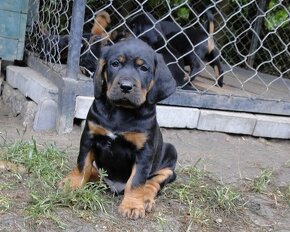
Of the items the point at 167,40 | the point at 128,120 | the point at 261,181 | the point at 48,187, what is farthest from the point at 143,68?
the point at 167,40

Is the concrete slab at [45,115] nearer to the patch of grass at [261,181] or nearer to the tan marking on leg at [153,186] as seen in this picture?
the tan marking on leg at [153,186]

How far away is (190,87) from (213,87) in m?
0.42

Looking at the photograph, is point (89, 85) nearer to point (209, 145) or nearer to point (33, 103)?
point (33, 103)

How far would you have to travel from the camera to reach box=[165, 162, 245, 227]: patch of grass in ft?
8.58

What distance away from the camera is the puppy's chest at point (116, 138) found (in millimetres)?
2543

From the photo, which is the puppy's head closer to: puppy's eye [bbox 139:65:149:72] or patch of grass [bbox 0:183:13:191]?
puppy's eye [bbox 139:65:149:72]

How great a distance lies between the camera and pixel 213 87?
477 cm

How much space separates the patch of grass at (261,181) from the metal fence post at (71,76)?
4.65 feet

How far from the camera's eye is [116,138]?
8.39ft

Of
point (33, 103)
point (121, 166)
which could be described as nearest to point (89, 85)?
point (33, 103)

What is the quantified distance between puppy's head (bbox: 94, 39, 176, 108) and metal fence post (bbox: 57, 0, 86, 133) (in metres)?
1.09

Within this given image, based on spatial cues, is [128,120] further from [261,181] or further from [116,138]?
[261,181]

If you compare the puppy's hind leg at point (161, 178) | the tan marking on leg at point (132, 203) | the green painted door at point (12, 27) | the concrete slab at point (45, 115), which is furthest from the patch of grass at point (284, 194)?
the green painted door at point (12, 27)

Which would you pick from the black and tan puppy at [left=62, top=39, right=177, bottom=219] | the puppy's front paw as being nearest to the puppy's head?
the black and tan puppy at [left=62, top=39, right=177, bottom=219]
